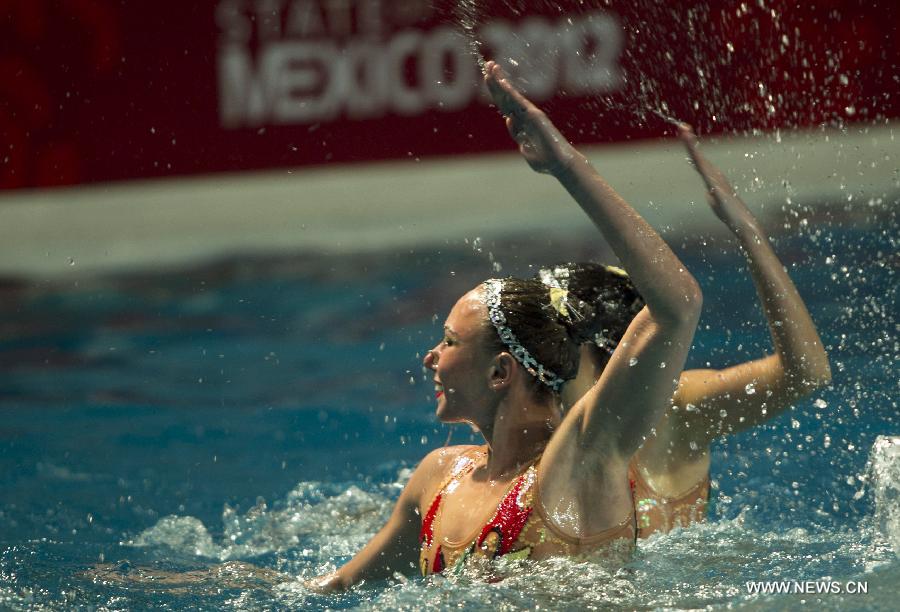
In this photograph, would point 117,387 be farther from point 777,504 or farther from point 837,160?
point 837,160

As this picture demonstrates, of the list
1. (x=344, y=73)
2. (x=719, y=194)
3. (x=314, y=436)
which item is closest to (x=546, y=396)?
(x=719, y=194)

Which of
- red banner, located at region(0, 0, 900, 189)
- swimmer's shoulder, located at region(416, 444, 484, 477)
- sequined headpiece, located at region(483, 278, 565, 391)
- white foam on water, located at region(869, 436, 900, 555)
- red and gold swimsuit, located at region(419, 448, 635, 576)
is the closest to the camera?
red and gold swimsuit, located at region(419, 448, 635, 576)

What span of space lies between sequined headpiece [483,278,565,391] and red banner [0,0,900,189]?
5.64 meters

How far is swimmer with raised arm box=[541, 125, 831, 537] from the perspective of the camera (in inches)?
117

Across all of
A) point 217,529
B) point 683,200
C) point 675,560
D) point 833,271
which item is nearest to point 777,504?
point 675,560

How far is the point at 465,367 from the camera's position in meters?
2.73

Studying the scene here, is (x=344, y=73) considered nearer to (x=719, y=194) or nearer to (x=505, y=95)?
(x=719, y=194)

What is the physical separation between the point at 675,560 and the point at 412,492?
67 cm

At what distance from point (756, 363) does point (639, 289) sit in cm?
103

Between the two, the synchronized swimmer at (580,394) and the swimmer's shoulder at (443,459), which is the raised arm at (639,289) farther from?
the swimmer's shoulder at (443,459)

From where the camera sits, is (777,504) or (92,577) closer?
(92,577)

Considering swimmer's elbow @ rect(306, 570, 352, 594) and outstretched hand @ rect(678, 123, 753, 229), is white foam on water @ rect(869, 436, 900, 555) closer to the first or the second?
outstretched hand @ rect(678, 123, 753, 229)

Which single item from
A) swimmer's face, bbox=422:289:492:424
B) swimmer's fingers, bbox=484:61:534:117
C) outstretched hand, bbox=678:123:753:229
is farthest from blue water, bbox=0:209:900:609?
swimmer's fingers, bbox=484:61:534:117

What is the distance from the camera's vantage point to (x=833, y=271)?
674 cm
